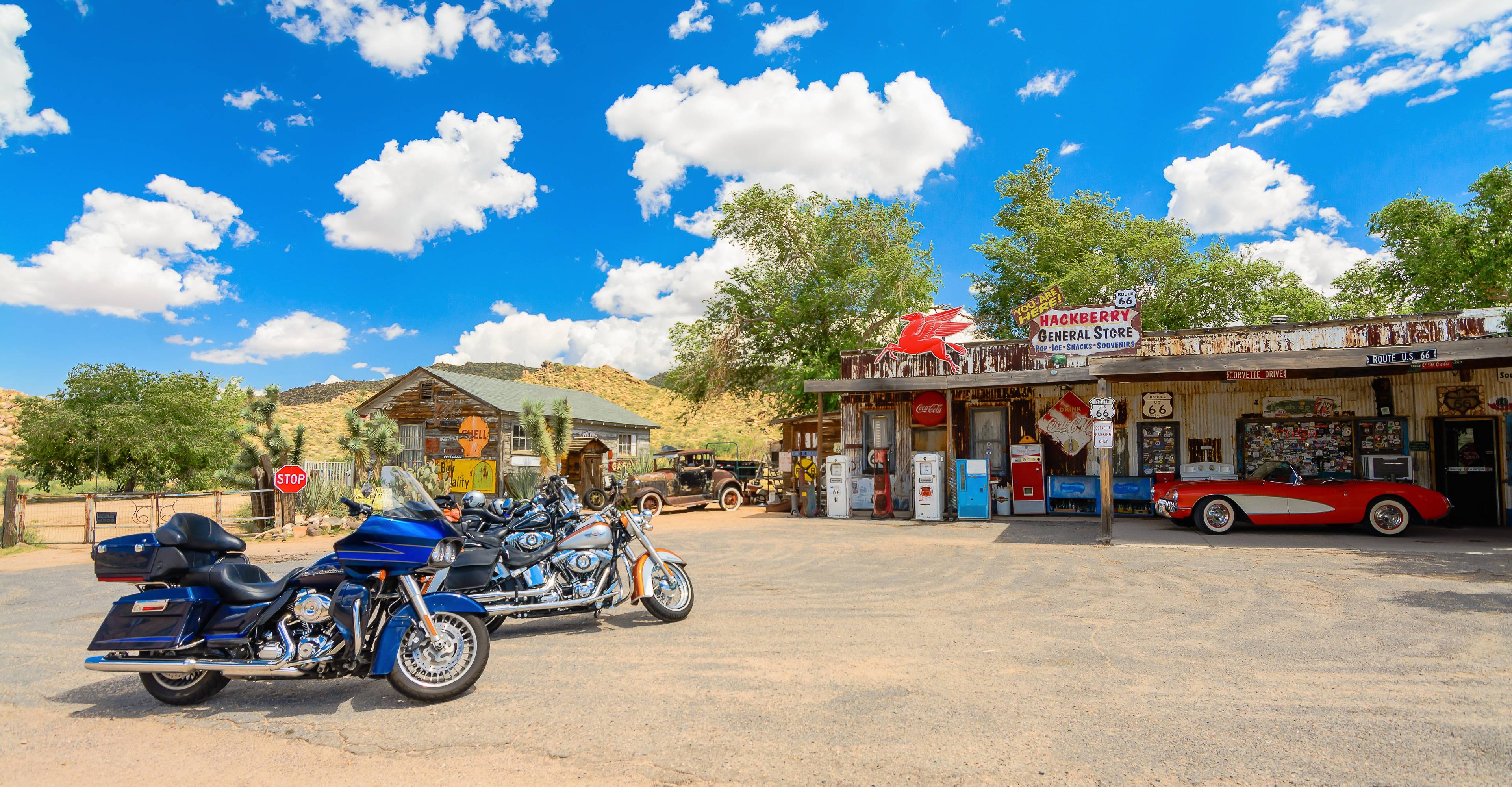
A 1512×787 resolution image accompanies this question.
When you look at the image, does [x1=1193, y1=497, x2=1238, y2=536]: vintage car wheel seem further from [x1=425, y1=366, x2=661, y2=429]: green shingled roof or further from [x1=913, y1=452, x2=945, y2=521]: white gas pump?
[x1=425, y1=366, x2=661, y2=429]: green shingled roof

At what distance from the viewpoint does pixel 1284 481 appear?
1319 cm

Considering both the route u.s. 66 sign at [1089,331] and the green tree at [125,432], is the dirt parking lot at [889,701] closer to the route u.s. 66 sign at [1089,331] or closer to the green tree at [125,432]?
the route u.s. 66 sign at [1089,331]

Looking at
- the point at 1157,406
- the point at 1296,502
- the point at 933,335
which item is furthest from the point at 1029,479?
the point at 1296,502

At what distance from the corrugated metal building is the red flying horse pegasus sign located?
279 millimetres

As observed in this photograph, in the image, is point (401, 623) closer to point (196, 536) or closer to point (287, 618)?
point (287, 618)

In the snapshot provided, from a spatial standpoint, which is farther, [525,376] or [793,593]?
[525,376]

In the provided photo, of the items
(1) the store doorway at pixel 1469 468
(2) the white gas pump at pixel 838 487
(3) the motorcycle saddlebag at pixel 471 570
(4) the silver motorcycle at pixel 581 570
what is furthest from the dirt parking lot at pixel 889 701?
(2) the white gas pump at pixel 838 487

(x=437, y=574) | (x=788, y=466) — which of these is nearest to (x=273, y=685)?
(x=437, y=574)

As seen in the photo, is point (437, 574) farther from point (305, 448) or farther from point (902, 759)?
point (305, 448)

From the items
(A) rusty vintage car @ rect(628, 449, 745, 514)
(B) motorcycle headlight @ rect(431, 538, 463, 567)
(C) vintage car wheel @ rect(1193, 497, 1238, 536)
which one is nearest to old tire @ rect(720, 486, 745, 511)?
(A) rusty vintage car @ rect(628, 449, 745, 514)

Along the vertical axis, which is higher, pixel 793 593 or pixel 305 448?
pixel 305 448

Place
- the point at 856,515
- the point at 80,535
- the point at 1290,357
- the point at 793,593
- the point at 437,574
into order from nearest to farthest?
the point at 437,574 < the point at 793,593 < the point at 1290,357 < the point at 80,535 < the point at 856,515

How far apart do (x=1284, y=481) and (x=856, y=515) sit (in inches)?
342

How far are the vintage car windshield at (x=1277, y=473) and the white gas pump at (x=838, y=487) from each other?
26.7ft
